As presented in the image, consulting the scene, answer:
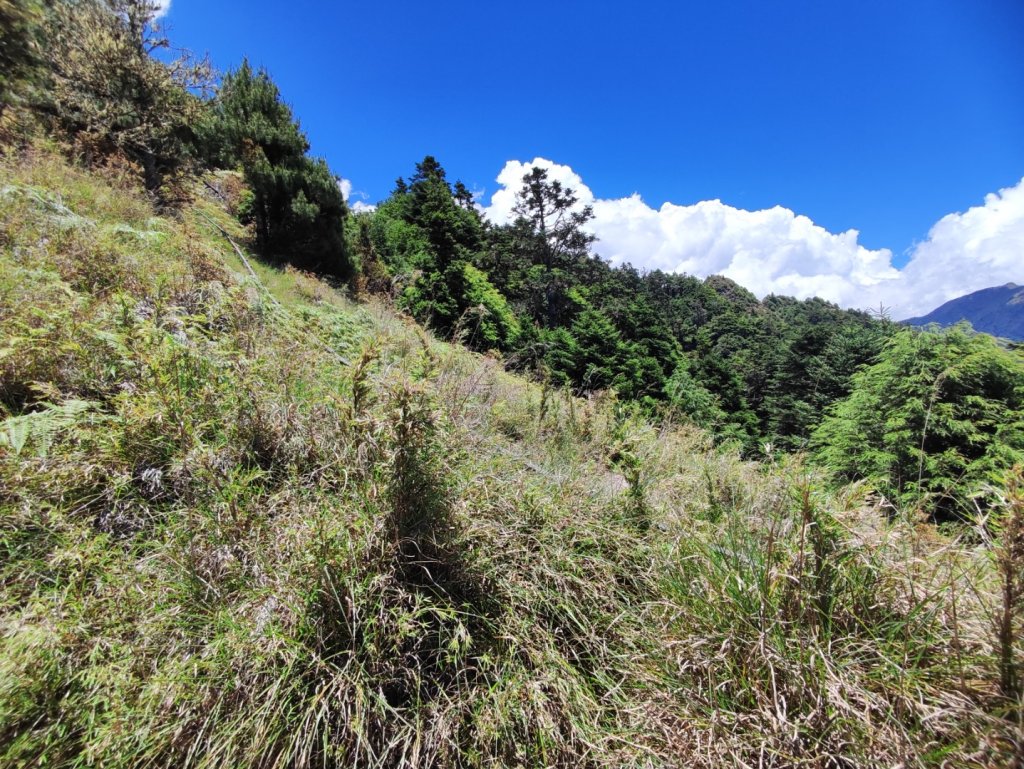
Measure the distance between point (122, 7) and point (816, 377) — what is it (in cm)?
3457

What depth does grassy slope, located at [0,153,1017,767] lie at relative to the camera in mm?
1305

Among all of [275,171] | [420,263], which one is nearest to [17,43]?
[275,171]

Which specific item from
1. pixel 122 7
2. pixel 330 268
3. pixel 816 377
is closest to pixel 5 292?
pixel 330 268

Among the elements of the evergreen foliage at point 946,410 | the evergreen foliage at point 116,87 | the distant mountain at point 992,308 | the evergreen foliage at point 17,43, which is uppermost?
the distant mountain at point 992,308

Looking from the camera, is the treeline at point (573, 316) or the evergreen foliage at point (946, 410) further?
the treeline at point (573, 316)

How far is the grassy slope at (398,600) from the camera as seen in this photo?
1305 mm

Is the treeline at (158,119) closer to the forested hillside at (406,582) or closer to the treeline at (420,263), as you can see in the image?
the treeline at (420,263)

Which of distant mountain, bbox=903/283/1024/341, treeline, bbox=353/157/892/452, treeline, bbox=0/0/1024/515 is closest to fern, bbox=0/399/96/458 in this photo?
treeline, bbox=0/0/1024/515

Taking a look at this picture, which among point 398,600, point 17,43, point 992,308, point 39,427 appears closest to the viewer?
point 398,600

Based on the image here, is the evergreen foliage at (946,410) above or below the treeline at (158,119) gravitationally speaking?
below

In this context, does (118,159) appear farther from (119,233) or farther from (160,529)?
(160,529)

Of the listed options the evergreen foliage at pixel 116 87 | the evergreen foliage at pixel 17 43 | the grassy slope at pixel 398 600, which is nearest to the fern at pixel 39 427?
the grassy slope at pixel 398 600

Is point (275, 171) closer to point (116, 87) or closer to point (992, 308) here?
point (116, 87)

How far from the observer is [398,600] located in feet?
5.60
